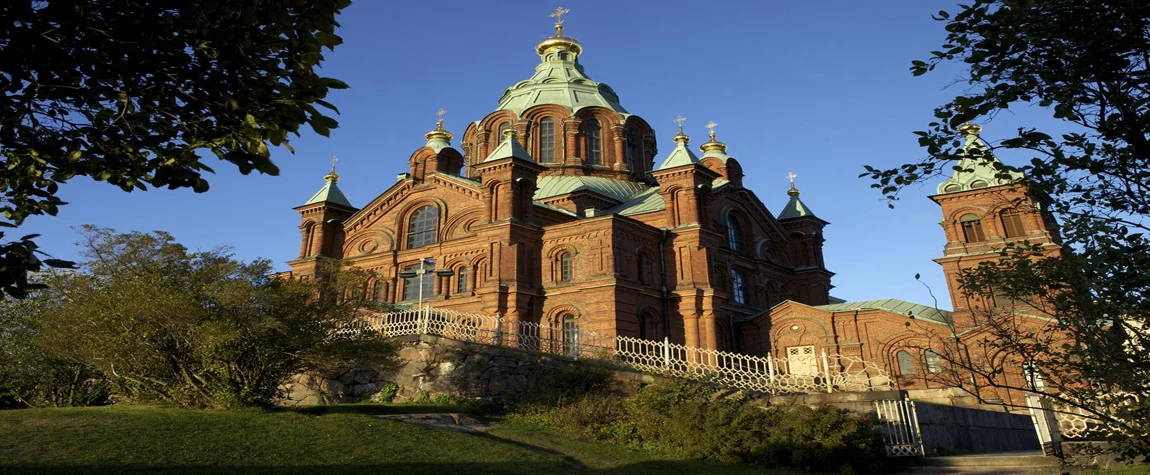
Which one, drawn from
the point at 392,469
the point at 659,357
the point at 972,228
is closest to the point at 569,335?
the point at 659,357

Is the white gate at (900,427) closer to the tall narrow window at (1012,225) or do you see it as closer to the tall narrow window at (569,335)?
the tall narrow window at (569,335)

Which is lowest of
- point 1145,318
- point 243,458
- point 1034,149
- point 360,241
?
point 243,458

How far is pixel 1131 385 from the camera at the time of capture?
6625 mm

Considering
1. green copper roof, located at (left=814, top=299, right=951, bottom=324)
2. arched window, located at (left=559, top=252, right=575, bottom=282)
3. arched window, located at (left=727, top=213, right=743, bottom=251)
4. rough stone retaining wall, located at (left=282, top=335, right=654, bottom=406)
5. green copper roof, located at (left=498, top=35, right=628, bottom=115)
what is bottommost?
rough stone retaining wall, located at (left=282, top=335, right=654, bottom=406)

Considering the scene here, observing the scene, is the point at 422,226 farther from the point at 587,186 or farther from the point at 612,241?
the point at 612,241

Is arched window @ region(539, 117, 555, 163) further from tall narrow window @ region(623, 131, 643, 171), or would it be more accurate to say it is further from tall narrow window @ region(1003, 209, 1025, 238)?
tall narrow window @ region(1003, 209, 1025, 238)

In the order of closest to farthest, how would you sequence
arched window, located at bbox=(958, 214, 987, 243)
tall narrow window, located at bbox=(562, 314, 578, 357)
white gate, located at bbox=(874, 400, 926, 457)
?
white gate, located at bbox=(874, 400, 926, 457) < tall narrow window, located at bbox=(562, 314, 578, 357) < arched window, located at bbox=(958, 214, 987, 243)

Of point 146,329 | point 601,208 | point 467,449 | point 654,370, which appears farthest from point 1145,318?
point 601,208

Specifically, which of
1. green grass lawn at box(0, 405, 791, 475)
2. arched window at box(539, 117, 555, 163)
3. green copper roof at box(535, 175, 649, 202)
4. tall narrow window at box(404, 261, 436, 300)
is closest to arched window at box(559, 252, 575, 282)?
green copper roof at box(535, 175, 649, 202)

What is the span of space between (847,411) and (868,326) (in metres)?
15.3

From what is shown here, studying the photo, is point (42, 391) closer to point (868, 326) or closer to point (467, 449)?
point (467, 449)

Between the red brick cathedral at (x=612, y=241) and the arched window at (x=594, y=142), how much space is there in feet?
0.24

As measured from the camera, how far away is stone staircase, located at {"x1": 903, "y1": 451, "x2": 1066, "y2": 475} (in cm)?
1207

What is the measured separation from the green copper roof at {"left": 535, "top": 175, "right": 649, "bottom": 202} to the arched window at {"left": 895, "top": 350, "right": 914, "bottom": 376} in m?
13.6
